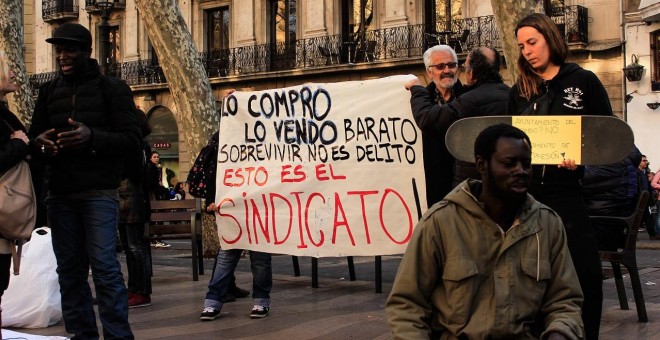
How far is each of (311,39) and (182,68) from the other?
17.9 meters

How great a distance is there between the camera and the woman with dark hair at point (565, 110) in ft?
14.9

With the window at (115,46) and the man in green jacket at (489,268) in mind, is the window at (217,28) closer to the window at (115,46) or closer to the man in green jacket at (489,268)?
the window at (115,46)

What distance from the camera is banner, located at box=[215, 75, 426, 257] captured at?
7895mm

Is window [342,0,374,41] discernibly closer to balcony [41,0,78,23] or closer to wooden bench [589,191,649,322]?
balcony [41,0,78,23]

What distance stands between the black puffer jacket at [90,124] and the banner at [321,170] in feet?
7.89

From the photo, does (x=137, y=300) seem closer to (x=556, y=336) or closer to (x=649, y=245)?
(x=556, y=336)

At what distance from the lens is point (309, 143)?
8.31 m

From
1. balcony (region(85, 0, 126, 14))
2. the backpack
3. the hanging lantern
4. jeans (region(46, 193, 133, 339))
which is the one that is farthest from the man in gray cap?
balcony (region(85, 0, 126, 14))

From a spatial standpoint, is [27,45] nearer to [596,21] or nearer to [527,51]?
→ [596,21]

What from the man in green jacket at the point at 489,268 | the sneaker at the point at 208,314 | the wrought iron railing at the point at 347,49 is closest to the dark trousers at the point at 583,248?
the man in green jacket at the point at 489,268

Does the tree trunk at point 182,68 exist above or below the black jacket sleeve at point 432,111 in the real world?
above

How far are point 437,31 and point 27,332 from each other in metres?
24.5

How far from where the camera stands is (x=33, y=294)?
7359mm

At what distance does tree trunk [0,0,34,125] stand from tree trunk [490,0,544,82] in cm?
1144
